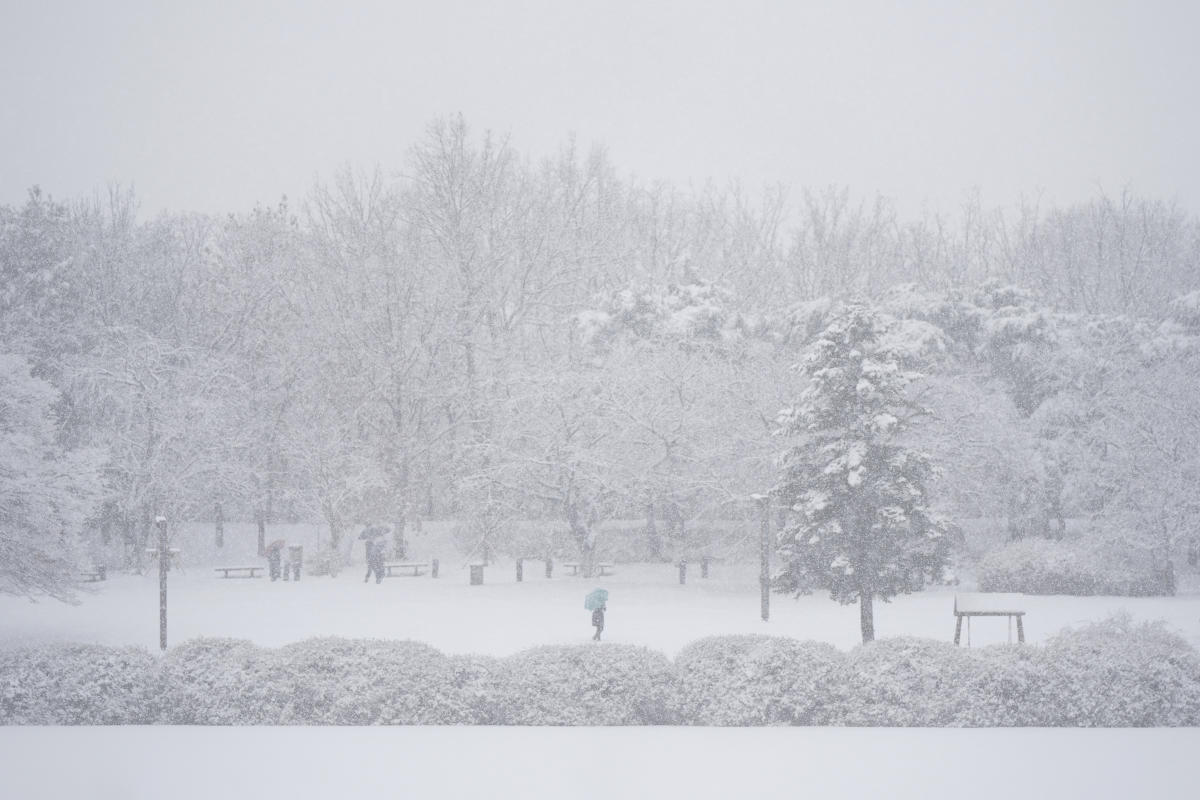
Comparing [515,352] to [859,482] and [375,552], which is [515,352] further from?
[859,482]

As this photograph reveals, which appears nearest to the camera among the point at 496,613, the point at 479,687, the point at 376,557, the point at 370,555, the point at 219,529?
the point at 479,687

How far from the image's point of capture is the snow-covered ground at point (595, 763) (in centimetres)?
793

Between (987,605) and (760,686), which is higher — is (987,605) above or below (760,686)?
above

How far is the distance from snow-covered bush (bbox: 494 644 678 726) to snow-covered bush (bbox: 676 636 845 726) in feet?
0.78

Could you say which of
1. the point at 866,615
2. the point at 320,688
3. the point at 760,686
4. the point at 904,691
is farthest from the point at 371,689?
the point at 866,615

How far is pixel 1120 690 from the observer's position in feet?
29.9

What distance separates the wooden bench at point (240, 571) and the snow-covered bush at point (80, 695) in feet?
39.6

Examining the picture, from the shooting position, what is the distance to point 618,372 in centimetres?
2242

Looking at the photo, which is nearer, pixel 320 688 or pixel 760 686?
pixel 760 686

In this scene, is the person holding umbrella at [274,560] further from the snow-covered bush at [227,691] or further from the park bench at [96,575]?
the snow-covered bush at [227,691]

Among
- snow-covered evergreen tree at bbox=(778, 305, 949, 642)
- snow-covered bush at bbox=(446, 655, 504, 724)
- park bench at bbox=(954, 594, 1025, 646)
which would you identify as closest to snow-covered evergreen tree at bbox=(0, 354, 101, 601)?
snow-covered bush at bbox=(446, 655, 504, 724)

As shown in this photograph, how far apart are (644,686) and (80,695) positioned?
5610 millimetres

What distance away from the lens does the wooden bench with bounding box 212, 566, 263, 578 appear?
2148 centimetres

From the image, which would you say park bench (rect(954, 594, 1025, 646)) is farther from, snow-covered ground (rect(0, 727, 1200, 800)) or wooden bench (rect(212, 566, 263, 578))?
wooden bench (rect(212, 566, 263, 578))
